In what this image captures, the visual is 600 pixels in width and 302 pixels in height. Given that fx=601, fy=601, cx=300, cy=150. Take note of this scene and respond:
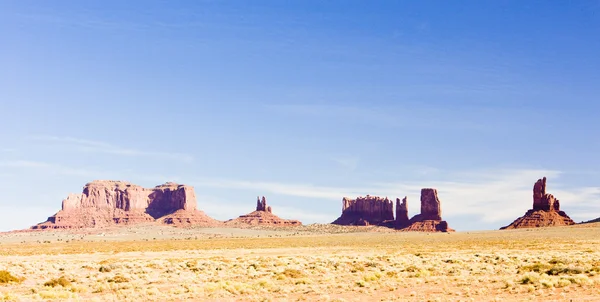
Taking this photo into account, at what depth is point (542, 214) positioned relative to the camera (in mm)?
171000

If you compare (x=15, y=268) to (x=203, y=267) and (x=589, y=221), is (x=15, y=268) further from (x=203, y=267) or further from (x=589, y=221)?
(x=589, y=221)

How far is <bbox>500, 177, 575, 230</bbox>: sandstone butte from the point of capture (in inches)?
6442

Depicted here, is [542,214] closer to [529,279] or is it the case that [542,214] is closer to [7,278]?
[529,279]

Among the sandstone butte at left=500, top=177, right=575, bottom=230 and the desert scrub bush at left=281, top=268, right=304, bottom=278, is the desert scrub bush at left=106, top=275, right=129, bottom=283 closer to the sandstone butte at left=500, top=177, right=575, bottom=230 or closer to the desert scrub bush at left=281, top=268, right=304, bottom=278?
the desert scrub bush at left=281, top=268, right=304, bottom=278

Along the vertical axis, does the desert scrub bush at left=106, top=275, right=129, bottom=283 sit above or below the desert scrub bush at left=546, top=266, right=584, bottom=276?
below

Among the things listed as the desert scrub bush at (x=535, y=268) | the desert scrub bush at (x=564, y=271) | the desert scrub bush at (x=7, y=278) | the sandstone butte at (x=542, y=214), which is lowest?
the desert scrub bush at (x=7, y=278)

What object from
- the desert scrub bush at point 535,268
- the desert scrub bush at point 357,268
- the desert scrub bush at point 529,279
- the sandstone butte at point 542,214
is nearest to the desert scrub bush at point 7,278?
the desert scrub bush at point 357,268

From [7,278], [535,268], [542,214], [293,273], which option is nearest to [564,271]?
[535,268]

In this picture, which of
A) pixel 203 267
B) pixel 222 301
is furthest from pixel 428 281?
pixel 203 267

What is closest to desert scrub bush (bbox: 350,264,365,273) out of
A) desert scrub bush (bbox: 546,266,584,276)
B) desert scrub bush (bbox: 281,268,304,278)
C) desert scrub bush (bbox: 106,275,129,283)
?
desert scrub bush (bbox: 281,268,304,278)

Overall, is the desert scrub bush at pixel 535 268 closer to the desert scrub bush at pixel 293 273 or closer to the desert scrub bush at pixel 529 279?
the desert scrub bush at pixel 529 279

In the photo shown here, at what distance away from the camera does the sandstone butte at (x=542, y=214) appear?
164 m

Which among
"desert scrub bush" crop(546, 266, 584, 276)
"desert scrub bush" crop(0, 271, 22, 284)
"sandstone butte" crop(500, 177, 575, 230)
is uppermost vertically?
"sandstone butte" crop(500, 177, 575, 230)

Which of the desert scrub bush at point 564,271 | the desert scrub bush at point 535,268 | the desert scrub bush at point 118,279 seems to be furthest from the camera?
the desert scrub bush at point 535,268
